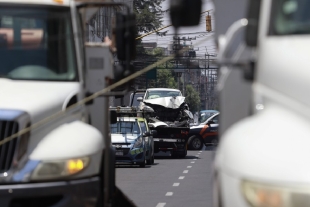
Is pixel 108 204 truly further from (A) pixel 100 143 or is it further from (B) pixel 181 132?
(B) pixel 181 132

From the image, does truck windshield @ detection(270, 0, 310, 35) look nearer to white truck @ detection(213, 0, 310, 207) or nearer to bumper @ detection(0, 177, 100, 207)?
white truck @ detection(213, 0, 310, 207)

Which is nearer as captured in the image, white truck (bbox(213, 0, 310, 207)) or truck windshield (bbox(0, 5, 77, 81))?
white truck (bbox(213, 0, 310, 207))

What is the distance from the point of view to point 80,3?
818 centimetres

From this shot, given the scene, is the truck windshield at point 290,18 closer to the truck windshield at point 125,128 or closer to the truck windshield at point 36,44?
the truck windshield at point 36,44

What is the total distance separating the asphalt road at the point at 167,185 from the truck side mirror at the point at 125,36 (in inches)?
115

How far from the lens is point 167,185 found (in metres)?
20.0

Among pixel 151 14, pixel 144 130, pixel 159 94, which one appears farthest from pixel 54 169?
pixel 159 94

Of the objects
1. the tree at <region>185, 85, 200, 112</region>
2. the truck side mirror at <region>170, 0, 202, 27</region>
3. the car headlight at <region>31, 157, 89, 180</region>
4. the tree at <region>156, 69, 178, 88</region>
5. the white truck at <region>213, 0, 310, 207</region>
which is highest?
the truck side mirror at <region>170, 0, 202, 27</region>

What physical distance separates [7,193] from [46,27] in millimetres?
2003

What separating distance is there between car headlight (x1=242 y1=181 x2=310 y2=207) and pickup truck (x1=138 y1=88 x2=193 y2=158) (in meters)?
32.6

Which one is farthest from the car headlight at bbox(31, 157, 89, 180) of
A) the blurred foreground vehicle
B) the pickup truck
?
the blurred foreground vehicle

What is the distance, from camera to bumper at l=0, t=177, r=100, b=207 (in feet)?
21.2

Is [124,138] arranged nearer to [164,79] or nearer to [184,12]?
[184,12]

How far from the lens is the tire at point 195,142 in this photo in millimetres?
45053
